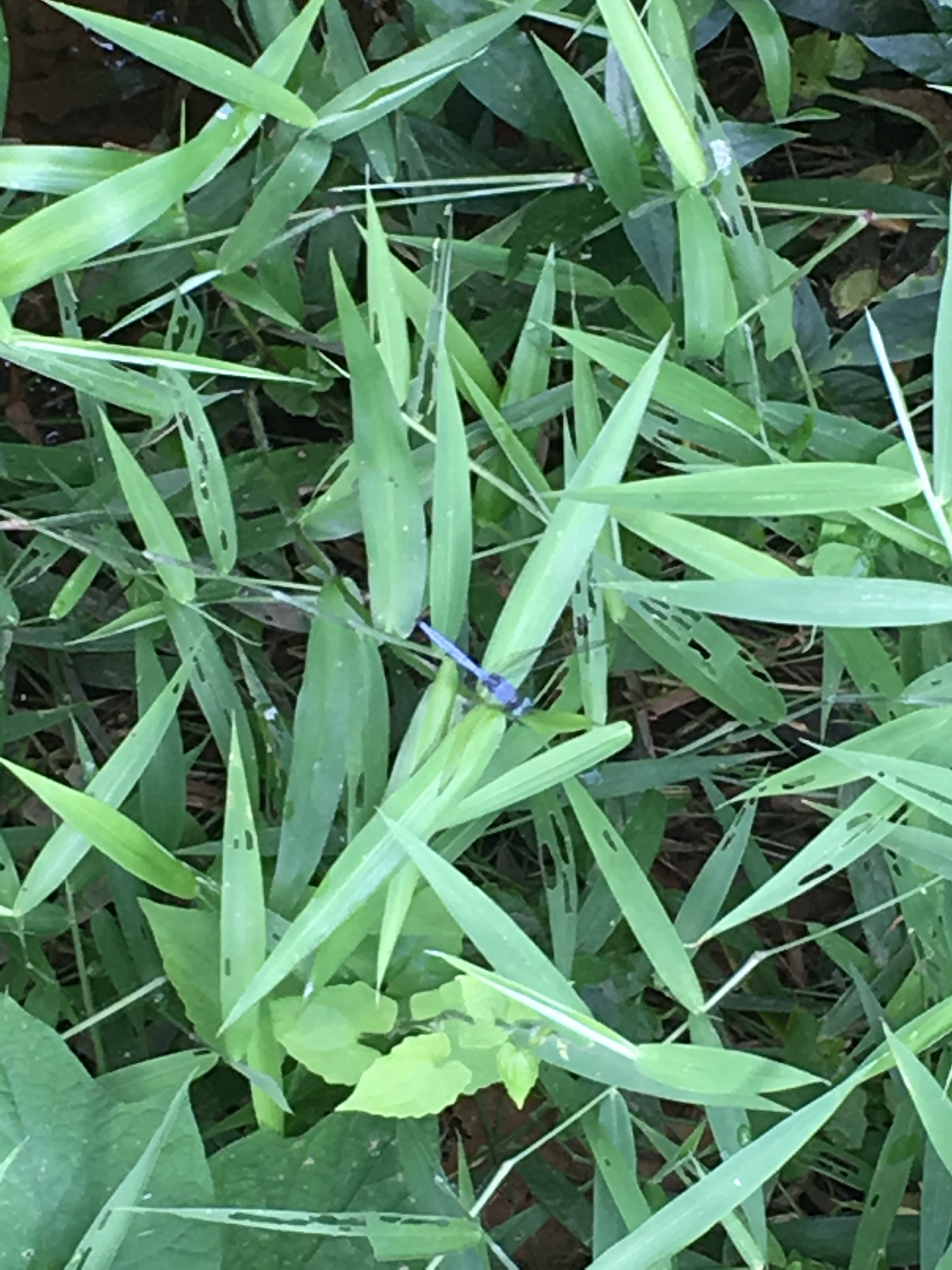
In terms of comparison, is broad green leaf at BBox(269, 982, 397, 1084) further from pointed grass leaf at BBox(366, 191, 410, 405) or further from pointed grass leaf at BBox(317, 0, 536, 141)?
pointed grass leaf at BBox(317, 0, 536, 141)

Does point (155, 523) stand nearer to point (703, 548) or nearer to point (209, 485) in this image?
point (209, 485)

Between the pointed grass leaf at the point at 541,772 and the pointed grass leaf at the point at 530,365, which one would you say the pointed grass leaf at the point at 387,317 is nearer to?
the pointed grass leaf at the point at 530,365

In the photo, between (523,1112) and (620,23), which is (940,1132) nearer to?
(523,1112)

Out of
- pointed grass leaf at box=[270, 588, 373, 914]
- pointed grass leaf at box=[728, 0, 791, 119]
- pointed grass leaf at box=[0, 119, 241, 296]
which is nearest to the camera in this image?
pointed grass leaf at box=[0, 119, 241, 296]

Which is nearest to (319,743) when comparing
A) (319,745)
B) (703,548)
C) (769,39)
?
(319,745)

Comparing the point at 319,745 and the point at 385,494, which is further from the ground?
the point at 385,494

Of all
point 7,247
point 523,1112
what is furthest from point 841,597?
point 523,1112

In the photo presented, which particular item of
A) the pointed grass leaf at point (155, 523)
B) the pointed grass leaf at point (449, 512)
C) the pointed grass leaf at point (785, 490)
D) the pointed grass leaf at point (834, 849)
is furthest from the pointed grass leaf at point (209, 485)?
the pointed grass leaf at point (834, 849)

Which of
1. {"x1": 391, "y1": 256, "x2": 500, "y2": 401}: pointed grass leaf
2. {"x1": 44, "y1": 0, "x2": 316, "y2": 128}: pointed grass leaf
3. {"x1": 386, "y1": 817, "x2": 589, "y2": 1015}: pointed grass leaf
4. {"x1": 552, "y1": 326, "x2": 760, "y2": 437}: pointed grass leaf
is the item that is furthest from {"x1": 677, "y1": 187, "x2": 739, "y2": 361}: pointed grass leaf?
{"x1": 386, "y1": 817, "x2": 589, "y2": 1015}: pointed grass leaf
